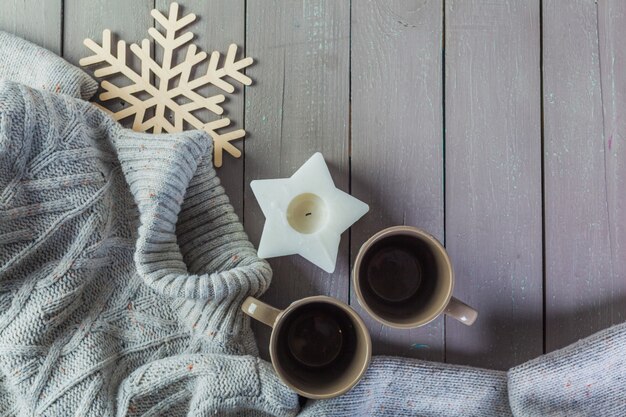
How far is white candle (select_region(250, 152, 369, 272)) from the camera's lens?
72 centimetres

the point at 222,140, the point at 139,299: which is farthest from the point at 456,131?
the point at 139,299

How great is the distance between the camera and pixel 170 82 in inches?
29.6

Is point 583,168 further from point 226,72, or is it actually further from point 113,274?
point 113,274

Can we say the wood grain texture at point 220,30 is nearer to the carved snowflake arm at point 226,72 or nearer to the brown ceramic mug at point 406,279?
the carved snowflake arm at point 226,72

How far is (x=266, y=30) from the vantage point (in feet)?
2.50

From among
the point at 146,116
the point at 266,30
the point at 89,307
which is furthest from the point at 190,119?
the point at 89,307

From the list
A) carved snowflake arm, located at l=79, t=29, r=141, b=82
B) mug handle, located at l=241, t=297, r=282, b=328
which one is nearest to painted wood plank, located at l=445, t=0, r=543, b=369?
mug handle, located at l=241, t=297, r=282, b=328

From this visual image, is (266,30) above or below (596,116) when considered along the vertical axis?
above

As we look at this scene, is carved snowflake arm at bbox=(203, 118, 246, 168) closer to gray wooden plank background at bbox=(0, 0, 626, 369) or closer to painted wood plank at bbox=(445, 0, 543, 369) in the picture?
gray wooden plank background at bbox=(0, 0, 626, 369)

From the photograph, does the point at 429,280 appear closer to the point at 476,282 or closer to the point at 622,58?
the point at 476,282

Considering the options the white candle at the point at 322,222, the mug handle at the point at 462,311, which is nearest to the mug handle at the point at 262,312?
the white candle at the point at 322,222

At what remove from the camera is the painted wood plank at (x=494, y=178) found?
2.45 feet

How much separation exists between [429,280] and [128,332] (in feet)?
1.26

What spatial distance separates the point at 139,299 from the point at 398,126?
416mm
